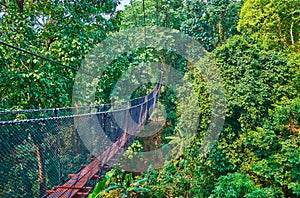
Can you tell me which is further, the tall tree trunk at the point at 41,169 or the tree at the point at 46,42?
the tree at the point at 46,42

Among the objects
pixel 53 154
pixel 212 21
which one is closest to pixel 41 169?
pixel 53 154

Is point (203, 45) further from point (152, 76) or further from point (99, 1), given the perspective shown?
point (99, 1)

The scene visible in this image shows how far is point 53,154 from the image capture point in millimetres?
1901

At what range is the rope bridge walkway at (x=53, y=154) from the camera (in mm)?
1401

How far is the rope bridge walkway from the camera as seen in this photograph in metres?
A: 1.40

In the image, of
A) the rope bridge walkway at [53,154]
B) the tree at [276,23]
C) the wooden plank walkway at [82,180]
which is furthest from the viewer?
the tree at [276,23]

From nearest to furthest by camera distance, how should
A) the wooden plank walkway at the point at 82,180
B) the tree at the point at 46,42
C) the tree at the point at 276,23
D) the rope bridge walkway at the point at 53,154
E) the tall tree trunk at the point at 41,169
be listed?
the rope bridge walkway at the point at 53,154 < the tall tree trunk at the point at 41,169 < the wooden plank walkway at the point at 82,180 < the tree at the point at 46,42 < the tree at the point at 276,23

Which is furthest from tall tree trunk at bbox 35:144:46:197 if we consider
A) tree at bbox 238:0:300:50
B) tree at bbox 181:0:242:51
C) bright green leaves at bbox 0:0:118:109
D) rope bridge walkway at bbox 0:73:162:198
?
tree at bbox 181:0:242:51

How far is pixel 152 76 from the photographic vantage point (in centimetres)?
1066

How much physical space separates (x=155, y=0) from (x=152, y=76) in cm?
355

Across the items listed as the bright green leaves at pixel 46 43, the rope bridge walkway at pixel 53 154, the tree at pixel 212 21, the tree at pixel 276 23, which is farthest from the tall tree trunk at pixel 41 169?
the tree at pixel 212 21

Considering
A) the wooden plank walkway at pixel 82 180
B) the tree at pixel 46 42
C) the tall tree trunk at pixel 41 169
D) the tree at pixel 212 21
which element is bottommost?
the wooden plank walkway at pixel 82 180

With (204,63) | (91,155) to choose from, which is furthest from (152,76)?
(91,155)

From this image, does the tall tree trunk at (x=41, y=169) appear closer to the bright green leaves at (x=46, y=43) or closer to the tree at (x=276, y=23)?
the bright green leaves at (x=46, y=43)
